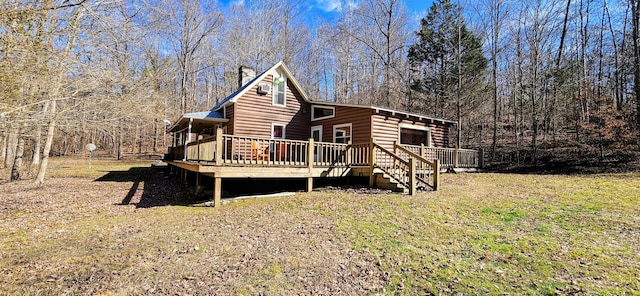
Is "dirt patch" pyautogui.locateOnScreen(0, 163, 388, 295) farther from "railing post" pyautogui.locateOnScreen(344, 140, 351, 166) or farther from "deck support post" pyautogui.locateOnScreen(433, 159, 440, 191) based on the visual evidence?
"deck support post" pyautogui.locateOnScreen(433, 159, 440, 191)

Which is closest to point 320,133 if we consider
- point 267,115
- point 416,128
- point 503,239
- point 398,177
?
point 267,115

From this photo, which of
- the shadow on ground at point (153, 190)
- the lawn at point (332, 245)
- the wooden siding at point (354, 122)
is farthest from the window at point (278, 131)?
the lawn at point (332, 245)

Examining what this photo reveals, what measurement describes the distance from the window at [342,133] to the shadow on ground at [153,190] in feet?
23.0

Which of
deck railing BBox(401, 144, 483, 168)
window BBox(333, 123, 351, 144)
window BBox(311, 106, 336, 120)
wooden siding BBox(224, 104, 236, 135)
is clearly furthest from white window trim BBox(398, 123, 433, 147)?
wooden siding BBox(224, 104, 236, 135)

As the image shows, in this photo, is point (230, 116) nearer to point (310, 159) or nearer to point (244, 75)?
point (244, 75)

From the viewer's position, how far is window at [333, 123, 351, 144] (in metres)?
14.0

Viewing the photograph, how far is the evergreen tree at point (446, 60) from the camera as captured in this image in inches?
856

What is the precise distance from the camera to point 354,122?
1362 centimetres

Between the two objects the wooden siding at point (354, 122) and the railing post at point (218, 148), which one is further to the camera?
the wooden siding at point (354, 122)

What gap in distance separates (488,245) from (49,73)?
360 inches

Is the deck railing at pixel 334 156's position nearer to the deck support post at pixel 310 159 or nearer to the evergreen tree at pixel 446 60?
the deck support post at pixel 310 159

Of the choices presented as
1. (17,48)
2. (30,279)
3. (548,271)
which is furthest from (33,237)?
(548,271)

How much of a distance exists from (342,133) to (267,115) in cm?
386

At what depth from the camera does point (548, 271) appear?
14.6 feet
